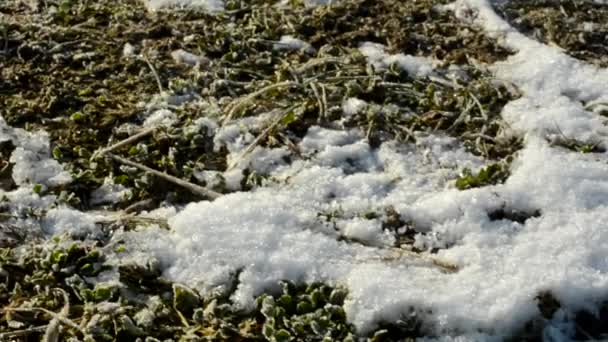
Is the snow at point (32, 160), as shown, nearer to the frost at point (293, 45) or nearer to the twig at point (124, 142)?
the twig at point (124, 142)

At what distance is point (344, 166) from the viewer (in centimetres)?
275

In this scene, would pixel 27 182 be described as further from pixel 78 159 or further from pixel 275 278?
pixel 275 278

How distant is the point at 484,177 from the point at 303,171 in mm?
627

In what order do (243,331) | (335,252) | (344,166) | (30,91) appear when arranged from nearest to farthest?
(243,331), (335,252), (344,166), (30,91)

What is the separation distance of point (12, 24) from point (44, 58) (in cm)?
38

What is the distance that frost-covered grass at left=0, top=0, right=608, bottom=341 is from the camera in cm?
214

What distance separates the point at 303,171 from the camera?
2.70 m

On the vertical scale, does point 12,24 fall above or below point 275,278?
above

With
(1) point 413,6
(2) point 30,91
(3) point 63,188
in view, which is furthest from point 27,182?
(1) point 413,6

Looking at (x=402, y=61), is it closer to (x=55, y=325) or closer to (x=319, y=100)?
(x=319, y=100)

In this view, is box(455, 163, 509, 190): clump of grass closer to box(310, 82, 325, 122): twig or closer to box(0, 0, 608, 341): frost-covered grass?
box(0, 0, 608, 341): frost-covered grass

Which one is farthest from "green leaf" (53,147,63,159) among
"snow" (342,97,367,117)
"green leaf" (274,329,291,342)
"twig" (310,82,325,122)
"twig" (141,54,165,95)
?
"green leaf" (274,329,291,342)

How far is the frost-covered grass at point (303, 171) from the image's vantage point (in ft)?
7.03

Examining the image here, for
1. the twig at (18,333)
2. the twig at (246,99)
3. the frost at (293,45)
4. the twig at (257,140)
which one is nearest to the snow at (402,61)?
the frost at (293,45)
